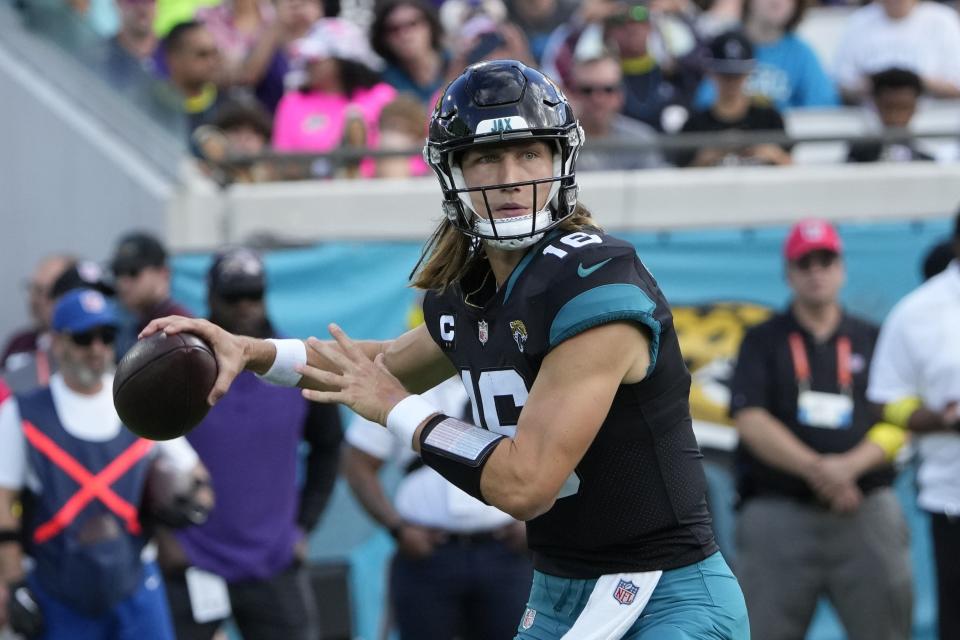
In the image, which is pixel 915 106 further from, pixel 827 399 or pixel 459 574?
pixel 459 574

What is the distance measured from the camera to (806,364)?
6.67 metres

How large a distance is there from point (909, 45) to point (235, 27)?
3.94 metres

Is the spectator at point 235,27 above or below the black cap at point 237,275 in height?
above

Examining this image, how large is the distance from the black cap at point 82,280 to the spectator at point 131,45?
7.68 ft

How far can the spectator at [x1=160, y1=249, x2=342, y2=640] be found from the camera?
6258 mm

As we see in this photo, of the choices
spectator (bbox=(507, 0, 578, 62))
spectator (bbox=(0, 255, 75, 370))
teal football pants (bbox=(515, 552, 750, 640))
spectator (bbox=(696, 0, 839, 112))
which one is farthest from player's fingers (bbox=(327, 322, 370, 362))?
spectator (bbox=(507, 0, 578, 62))

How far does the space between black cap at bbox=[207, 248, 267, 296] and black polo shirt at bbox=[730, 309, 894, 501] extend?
200 centimetres

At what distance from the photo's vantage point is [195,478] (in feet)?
19.2

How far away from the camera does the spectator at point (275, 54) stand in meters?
9.23

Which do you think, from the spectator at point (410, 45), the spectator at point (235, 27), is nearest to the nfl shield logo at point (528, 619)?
the spectator at point (410, 45)

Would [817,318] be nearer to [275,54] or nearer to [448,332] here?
[448,332]

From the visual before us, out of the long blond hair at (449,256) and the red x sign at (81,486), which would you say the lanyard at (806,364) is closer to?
the red x sign at (81,486)

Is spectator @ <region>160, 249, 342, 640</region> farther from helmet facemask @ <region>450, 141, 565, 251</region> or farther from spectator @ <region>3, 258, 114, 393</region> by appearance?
helmet facemask @ <region>450, 141, 565, 251</region>

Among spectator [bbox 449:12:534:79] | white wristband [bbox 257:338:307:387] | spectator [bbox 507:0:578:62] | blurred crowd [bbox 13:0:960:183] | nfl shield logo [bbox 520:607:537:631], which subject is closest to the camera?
nfl shield logo [bbox 520:607:537:631]
